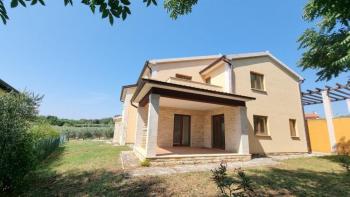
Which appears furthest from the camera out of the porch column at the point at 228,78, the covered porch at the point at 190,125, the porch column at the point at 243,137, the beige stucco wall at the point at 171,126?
the beige stucco wall at the point at 171,126

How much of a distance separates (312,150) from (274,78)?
7.69 m

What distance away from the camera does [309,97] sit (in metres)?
16.8

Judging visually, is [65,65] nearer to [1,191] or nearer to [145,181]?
[1,191]

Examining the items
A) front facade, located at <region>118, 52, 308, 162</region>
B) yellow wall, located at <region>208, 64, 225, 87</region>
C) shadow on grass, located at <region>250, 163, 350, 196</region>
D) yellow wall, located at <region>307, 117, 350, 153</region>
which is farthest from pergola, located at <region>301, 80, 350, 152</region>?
shadow on grass, located at <region>250, 163, 350, 196</region>

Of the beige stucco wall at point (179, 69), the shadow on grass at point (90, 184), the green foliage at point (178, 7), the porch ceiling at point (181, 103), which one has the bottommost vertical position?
the shadow on grass at point (90, 184)

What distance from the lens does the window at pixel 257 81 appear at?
1436cm

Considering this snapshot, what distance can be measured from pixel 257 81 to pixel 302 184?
9818 millimetres

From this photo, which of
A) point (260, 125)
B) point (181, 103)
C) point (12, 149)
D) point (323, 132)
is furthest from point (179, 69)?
point (323, 132)

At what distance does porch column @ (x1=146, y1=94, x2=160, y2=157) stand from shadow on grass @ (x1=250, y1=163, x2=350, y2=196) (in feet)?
13.9

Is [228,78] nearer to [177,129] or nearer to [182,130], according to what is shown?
[182,130]

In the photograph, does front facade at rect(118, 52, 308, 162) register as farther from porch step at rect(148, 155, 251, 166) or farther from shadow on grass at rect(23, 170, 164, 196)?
shadow on grass at rect(23, 170, 164, 196)

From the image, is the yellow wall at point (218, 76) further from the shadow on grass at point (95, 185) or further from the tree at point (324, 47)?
the shadow on grass at point (95, 185)

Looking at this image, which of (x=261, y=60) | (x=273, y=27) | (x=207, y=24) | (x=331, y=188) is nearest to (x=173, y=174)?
(x=331, y=188)

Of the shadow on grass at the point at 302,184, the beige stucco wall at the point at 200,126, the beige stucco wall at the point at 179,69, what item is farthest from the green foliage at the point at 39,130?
the shadow on grass at the point at 302,184
